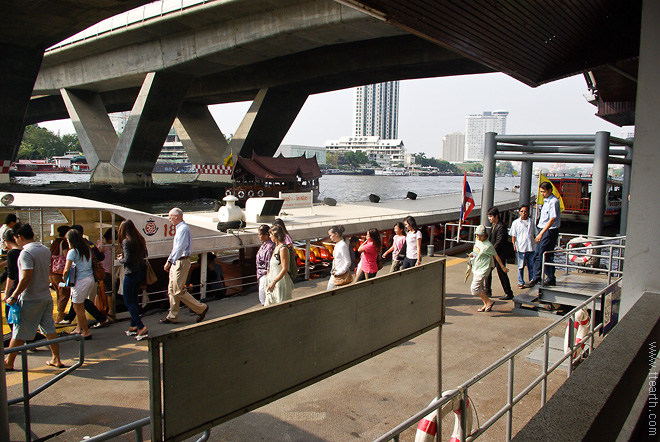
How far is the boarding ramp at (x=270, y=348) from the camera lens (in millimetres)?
2312

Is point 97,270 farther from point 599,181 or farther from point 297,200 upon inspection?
point 599,181

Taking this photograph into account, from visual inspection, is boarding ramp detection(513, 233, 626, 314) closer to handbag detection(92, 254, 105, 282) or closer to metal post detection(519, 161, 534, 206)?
metal post detection(519, 161, 534, 206)

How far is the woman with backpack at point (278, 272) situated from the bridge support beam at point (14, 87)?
87.6ft

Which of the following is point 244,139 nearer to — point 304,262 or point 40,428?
point 304,262

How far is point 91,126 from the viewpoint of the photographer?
43156 mm

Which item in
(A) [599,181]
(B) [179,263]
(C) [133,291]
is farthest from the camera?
(A) [599,181]

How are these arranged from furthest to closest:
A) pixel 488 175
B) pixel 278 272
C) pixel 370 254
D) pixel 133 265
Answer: pixel 488 175
pixel 370 254
pixel 133 265
pixel 278 272

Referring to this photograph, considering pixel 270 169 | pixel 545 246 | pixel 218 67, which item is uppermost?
pixel 218 67

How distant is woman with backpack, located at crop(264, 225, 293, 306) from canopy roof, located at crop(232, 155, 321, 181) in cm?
2778

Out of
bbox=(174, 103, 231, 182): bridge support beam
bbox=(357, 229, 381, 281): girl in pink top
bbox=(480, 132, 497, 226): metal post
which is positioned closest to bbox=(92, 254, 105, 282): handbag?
bbox=(357, 229, 381, 281): girl in pink top

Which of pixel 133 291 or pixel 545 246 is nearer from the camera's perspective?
pixel 133 291

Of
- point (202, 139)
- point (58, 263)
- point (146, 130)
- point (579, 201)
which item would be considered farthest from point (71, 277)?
point (202, 139)

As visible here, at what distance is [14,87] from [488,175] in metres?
27.5

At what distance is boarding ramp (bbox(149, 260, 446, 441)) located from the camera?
2.31m
